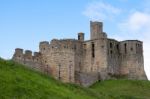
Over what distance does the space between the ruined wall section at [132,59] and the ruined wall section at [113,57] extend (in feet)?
2.19

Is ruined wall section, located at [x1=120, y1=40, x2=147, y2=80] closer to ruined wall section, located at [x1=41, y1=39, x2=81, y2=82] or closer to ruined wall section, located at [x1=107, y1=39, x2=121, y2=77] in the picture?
ruined wall section, located at [x1=107, y1=39, x2=121, y2=77]

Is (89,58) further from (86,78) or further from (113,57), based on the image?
(113,57)

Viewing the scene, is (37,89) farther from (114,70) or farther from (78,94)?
(114,70)

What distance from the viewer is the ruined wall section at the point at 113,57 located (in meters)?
70.4

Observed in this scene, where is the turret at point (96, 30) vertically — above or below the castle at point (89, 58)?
above

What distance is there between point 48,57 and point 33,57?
2.00 metres

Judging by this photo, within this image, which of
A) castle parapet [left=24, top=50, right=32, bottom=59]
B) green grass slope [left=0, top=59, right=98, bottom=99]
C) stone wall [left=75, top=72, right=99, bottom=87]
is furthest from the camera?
stone wall [left=75, top=72, right=99, bottom=87]

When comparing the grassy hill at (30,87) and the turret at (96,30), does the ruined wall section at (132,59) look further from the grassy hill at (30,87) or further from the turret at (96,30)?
the grassy hill at (30,87)

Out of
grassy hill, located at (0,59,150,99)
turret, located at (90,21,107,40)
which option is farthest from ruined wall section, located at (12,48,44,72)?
grassy hill, located at (0,59,150,99)

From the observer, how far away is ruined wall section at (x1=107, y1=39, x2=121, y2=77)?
70375 mm

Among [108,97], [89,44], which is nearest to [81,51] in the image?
[89,44]

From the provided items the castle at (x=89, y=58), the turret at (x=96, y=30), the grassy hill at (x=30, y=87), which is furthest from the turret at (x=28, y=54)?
the grassy hill at (x=30, y=87)

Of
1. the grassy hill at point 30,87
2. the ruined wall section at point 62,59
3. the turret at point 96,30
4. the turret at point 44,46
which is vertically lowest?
the grassy hill at point 30,87

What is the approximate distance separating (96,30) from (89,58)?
13.6 feet
